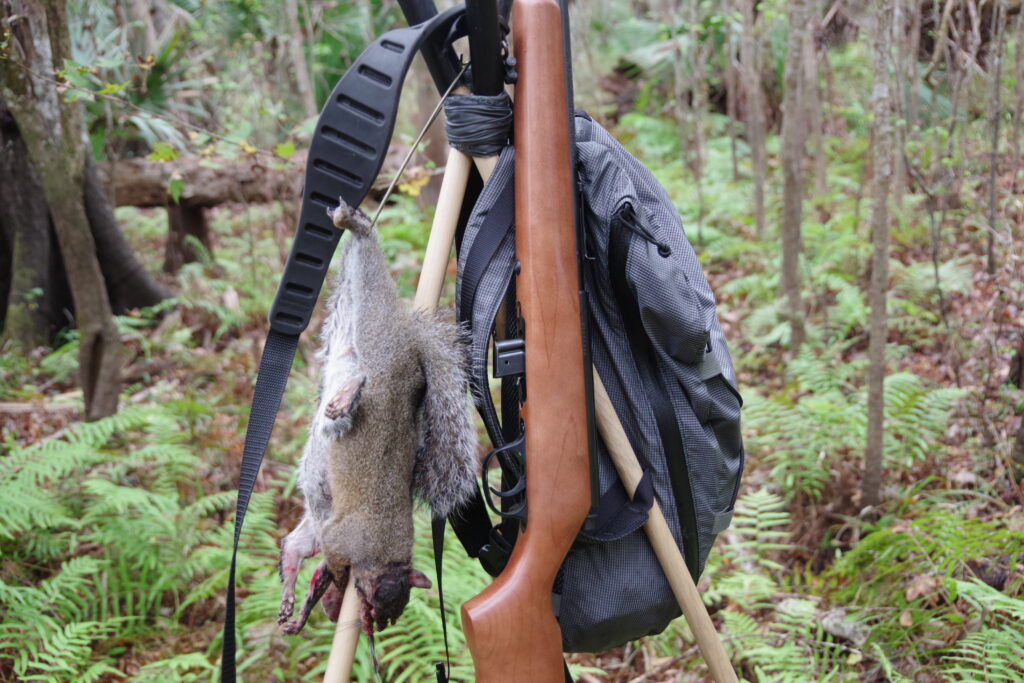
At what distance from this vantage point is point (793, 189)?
5039 mm

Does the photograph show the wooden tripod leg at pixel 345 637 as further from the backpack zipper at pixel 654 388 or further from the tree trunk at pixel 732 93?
the tree trunk at pixel 732 93

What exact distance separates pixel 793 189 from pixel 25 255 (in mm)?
5531

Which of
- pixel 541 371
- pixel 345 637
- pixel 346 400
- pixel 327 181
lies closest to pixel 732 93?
pixel 541 371

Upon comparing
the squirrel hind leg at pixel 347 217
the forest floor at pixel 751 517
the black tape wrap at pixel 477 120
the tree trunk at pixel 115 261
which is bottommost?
the forest floor at pixel 751 517

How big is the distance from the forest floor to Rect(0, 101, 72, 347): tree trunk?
287 mm

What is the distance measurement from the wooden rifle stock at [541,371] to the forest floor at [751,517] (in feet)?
4.71

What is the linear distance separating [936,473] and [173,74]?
6593 mm

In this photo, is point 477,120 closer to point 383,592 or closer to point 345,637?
point 383,592

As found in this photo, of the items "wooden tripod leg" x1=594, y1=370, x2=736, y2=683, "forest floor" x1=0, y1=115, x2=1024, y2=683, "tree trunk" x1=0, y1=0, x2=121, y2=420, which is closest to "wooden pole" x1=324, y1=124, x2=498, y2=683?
→ "wooden tripod leg" x1=594, y1=370, x2=736, y2=683

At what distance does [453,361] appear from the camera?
157cm

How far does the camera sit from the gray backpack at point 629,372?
159 cm

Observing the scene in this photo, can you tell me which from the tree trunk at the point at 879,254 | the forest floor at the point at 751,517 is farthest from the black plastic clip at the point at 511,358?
the tree trunk at the point at 879,254

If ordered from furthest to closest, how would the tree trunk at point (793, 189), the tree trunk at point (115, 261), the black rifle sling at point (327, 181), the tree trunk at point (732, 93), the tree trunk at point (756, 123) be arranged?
the tree trunk at point (732, 93) → the tree trunk at point (756, 123) → the tree trunk at point (115, 261) → the tree trunk at point (793, 189) → the black rifle sling at point (327, 181)

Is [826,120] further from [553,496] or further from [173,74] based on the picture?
[553,496]
